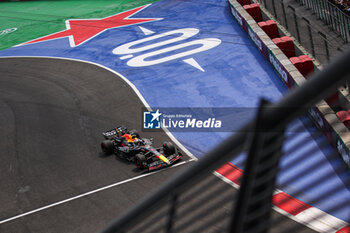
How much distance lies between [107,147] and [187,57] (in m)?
10.1

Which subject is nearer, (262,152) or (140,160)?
(262,152)

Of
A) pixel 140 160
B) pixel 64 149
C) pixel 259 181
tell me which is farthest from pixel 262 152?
pixel 64 149

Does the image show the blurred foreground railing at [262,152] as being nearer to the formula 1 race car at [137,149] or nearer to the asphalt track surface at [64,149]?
the asphalt track surface at [64,149]

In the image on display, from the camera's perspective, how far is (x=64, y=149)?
19.3 m

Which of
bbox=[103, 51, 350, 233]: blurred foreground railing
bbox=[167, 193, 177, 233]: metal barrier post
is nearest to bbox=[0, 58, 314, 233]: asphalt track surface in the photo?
bbox=[167, 193, 177, 233]: metal barrier post

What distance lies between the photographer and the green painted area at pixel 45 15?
1403 inches

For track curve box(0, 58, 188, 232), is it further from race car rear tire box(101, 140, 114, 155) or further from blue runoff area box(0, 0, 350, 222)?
blue runoff area box(0, 0, 350, 222)

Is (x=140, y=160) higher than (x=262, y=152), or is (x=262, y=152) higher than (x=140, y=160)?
(x=262, y=152)

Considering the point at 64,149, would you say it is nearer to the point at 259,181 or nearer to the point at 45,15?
the point at 259,181

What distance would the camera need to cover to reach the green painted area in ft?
117

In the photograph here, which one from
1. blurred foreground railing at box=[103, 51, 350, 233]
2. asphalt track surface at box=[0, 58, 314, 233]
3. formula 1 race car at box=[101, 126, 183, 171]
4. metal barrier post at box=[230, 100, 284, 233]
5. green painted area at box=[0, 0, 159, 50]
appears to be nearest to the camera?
blurred foreground railing at box=[103, 51, 350, 233]

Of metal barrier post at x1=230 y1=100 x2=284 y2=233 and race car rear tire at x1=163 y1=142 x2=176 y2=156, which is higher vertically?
metal barrier post at x1=230 y1=100 x2=284 y2=233

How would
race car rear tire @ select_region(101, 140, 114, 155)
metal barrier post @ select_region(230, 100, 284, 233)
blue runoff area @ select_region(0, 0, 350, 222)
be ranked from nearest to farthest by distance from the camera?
metal barrier post @ select_region(230, 100, 284, 233)
race car rear tire @ select_region(101, 140, 114, 155)
blue runoff area @ select_region(0, 0, 350, 222)

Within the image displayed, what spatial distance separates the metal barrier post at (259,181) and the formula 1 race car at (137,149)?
1464 cm
